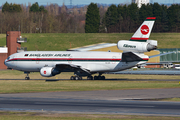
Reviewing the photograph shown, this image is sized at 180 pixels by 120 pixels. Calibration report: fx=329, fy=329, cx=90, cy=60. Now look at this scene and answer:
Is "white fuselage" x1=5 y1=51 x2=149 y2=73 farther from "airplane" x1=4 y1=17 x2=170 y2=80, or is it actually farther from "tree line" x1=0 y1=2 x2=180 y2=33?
"tree line" x1=0 y1=2 x2=180 y2=33

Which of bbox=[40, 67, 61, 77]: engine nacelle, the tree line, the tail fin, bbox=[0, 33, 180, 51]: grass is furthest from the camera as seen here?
the tree line

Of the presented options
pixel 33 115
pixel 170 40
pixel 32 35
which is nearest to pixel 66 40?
pixel 32 35

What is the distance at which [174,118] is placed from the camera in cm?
1805

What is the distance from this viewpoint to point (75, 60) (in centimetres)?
5119

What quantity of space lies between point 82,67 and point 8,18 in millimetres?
152973

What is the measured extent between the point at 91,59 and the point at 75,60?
2539 mm

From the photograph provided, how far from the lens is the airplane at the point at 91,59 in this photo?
4747 cm

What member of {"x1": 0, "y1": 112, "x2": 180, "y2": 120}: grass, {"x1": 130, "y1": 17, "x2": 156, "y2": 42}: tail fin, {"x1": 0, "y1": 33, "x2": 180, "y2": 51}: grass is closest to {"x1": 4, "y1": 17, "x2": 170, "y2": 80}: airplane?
{"x1": 130, "y1": 17, "x2": 156, "y2": 42}: tail fin

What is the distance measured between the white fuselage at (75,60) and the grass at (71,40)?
75.1 m

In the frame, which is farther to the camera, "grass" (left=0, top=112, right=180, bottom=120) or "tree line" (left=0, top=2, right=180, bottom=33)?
"tree line" (left=0, top=2, right=180, bottom=33)

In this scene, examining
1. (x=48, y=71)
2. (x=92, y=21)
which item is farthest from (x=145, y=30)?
(x=92, y=21)

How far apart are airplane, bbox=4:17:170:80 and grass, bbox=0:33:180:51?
75526 millimetres

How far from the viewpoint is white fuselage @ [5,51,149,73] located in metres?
49.7

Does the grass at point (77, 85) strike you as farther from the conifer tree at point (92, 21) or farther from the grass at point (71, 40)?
the conifer tree at point (92, 21)
